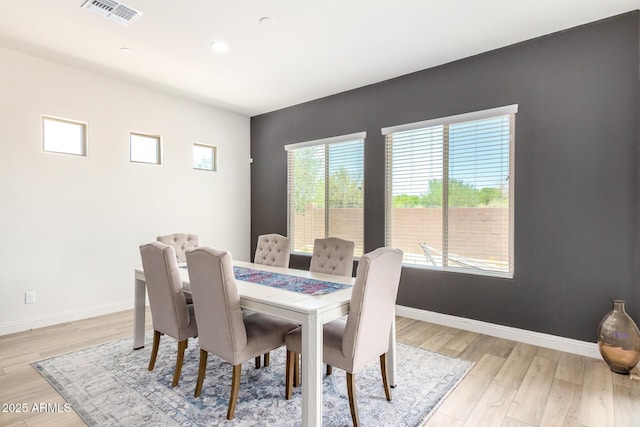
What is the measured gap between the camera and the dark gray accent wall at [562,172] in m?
2.77

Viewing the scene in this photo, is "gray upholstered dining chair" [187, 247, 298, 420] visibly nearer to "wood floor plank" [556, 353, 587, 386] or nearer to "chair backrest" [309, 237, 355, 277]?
"chair backrest" [309, 237, 355, 277]

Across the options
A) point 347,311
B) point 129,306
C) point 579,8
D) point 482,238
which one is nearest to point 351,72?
point 579,8

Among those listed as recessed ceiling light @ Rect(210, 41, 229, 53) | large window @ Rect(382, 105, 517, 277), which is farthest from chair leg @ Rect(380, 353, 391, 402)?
recessed ceiling light @ Rect(210, 41, 229, 53)

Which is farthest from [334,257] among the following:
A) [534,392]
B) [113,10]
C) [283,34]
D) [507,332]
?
[113,10]

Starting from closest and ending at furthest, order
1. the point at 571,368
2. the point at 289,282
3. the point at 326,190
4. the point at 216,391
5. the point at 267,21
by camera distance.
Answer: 1. the point at 216,391
2. the point at 289,282
3. the point at 571,368
4. the point at 267,21
5. the point at 326,190

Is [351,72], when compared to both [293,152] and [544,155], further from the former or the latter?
[544,155]

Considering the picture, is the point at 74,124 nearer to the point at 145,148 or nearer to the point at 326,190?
the point at 145,148

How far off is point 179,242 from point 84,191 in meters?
1.36

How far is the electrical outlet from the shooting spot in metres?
3.56

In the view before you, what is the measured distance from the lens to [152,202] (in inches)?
179

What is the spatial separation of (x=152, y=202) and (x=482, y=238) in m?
4.10

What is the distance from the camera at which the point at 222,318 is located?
6.64 feet

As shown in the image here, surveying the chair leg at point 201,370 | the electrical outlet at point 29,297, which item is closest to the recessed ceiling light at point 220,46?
the chair leg at point 201,370

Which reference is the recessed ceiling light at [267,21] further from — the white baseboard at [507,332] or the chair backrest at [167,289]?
the white baseboard at [507,332]
